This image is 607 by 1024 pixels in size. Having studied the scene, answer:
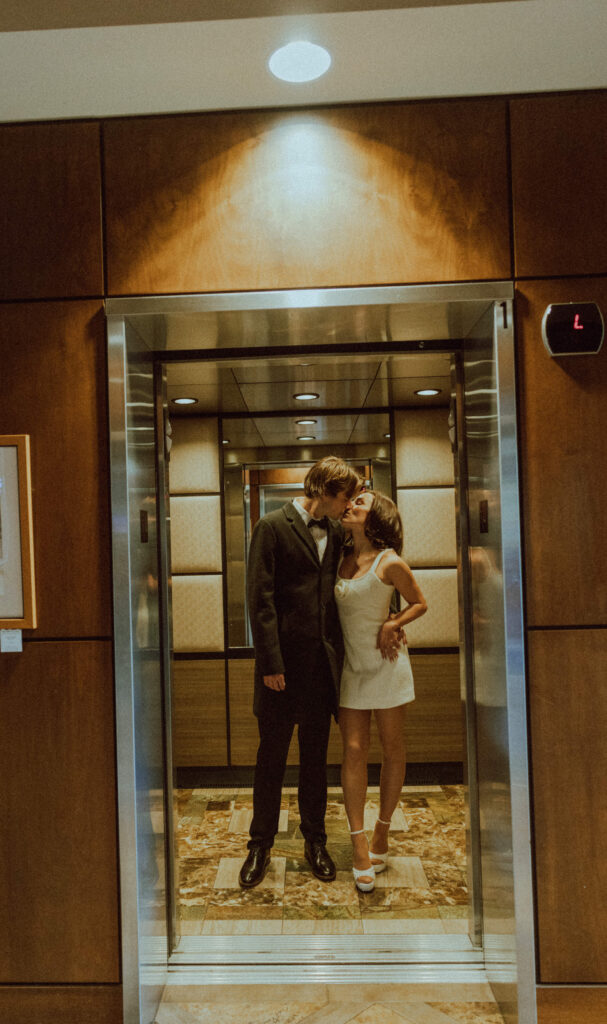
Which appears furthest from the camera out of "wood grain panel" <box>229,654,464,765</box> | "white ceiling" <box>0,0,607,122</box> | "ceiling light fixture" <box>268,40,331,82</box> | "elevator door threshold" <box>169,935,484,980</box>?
"wood grain panel" <box>229,654,464,765</box>

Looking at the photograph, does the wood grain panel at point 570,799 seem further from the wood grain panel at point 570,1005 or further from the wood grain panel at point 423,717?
the wood grain panel at point 423,717

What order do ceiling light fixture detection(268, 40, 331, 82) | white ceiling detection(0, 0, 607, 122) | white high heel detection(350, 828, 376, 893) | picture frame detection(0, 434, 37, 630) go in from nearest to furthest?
white ceiling detection(0, 0, 607, 122), ceiling light fixture detection(268, 40, 331, 82), picture frame detection(0, 434, 37, 630), white high heel detection(350, 828, 376, 893)

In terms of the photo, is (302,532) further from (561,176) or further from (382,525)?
(561,176)

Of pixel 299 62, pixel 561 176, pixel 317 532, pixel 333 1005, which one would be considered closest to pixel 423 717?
pixel 317 532

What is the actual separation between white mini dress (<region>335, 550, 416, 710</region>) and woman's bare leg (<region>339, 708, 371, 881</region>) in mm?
80

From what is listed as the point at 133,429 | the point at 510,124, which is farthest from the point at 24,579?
the point at 510,124

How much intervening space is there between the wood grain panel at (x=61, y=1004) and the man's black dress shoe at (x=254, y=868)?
2.98 feet

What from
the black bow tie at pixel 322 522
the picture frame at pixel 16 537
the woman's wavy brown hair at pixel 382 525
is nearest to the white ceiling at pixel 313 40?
the picture frame at pixel 16 537

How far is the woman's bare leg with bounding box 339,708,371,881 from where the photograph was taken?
2.89 m

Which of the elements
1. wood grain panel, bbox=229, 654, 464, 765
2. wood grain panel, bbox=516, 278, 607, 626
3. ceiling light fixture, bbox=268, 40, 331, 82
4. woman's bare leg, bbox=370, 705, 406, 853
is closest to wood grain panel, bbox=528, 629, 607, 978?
wood grain panel, bbox=516, 278, 607, 626

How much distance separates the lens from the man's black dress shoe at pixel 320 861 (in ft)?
9.93

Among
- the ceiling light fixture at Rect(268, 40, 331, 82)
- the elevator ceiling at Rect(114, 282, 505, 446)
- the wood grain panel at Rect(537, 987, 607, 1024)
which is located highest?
the ceiling light fixture at Rect(268, 40, 331, 82)

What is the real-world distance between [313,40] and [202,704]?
3.46m

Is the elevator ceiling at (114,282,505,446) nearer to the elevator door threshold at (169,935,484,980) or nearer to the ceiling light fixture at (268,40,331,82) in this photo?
the ceiling light fixture at (268,40,331,82)
